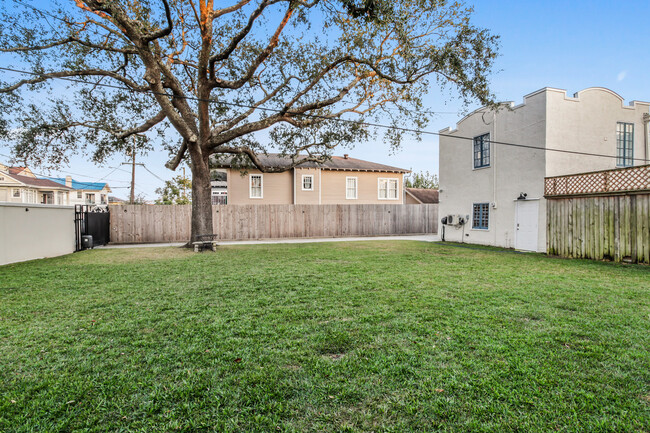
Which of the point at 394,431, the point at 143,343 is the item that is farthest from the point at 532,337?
the point at 143,343

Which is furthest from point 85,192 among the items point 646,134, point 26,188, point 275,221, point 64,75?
point 646,134

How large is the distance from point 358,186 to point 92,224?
1547 cm

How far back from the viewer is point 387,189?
929 inches

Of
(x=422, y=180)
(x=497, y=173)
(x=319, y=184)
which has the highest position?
(x=422, y=180)

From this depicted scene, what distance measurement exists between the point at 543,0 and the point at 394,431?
13.0 m

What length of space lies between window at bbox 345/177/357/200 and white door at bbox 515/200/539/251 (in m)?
11.6

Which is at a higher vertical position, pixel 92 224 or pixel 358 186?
pixel 358 186

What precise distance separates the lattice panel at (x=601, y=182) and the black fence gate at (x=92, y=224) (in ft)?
56.3

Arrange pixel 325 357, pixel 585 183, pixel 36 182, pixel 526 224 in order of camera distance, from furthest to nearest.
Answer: pixel 36 182 → pixel 526 224 → pixel 585 183 → pixel 325 357

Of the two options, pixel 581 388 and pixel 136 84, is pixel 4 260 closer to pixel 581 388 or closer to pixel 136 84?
pixel 136 84

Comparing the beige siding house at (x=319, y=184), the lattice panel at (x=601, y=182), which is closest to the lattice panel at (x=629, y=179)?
the lattice panel at (x=601, y=182)

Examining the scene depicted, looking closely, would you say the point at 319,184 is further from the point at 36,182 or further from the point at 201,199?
the point at 36,182

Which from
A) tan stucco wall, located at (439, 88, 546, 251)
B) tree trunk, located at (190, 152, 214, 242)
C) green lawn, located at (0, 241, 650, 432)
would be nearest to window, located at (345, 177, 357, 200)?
tan stucco wall, located at (439, 88, 546, 251)

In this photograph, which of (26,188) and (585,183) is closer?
(585,183)
